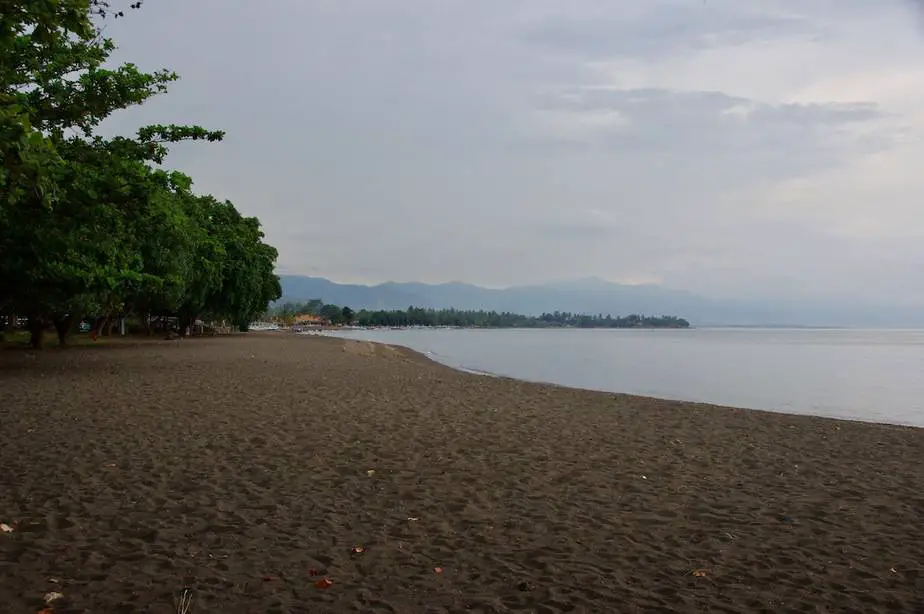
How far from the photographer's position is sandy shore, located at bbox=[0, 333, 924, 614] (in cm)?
515

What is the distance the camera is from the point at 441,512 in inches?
285

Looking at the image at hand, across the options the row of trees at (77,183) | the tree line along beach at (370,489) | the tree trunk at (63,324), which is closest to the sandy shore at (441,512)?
the tree line along beach at (370,489)

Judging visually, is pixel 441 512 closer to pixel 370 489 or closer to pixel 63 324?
pixel 370 489

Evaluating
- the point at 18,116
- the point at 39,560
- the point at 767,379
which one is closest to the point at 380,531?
the point at 39,560

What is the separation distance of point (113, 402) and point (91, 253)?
23.8 feet

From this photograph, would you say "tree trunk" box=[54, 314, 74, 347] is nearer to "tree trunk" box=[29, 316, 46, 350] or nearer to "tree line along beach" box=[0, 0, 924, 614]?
"tree trunk" box=[29, 316, 46, 350]

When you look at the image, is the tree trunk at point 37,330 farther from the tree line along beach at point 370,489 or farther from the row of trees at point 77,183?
the tree line along beach at point 370,489

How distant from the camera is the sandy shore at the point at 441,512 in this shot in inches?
203

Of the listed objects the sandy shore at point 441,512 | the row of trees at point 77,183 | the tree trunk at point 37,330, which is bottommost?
the sandy shore at point 441,512

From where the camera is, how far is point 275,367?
26188 millimetres

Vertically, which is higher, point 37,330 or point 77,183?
point 77,183

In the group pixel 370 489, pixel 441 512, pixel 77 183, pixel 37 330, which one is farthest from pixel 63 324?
pixel 441 512

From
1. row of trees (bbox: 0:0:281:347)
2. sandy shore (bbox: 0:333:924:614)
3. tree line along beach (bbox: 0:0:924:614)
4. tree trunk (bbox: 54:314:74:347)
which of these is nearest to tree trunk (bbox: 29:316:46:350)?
tree trunk (bbox: 54:314:74:347)

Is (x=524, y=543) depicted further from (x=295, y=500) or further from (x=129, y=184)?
(x=129, y=184)
